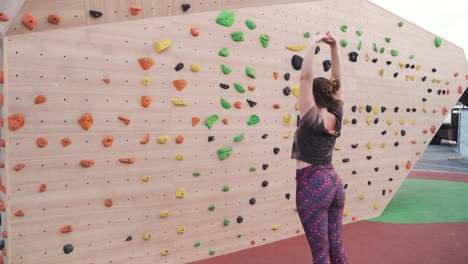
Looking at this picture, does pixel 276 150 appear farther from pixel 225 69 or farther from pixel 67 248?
pixel 67 248

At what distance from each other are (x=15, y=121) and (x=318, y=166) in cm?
172

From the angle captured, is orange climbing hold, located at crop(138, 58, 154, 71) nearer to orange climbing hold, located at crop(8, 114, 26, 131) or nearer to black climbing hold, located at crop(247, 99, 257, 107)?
orange climbing hold, located at crop(8, 114, 26, 131)

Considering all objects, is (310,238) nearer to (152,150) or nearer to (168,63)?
(152,150)

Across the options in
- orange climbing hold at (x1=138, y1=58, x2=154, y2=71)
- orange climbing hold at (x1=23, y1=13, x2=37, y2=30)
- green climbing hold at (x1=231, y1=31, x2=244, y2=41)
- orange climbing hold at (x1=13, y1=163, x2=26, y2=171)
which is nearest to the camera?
orange climbing hold at (x1=23, y1=13, x2=37, y2=30)

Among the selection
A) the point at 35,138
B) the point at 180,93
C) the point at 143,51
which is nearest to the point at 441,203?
the point at 180,93

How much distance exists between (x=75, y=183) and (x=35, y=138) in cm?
39

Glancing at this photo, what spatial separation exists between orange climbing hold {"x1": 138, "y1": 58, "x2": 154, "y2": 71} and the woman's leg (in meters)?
1.49

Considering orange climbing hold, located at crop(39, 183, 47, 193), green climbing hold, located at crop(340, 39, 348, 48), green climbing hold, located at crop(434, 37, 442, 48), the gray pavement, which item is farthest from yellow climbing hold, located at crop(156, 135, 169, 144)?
the gray pavement

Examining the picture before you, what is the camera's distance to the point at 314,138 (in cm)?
207

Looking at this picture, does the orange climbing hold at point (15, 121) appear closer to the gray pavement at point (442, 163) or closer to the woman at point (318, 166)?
the woman at point (318, 166)

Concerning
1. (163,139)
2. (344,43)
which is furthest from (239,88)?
(344,43)

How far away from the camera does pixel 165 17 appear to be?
3.06 meters

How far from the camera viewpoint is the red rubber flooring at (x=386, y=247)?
3418 mm

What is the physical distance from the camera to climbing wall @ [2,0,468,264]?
2549 mm
